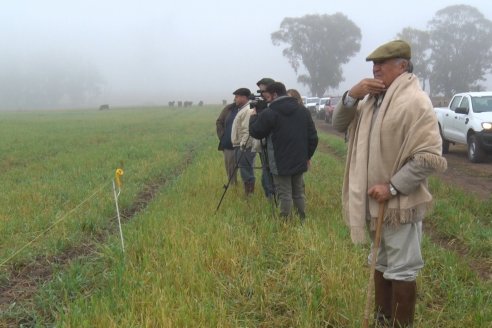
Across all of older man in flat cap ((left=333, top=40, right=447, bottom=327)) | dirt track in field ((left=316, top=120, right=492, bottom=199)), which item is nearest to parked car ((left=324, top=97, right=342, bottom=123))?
dirt track in field ((left=316, top=120, right=492, bottom=199))

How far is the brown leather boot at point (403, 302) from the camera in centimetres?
353

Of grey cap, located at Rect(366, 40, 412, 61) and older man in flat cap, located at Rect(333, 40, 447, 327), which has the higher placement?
grey cap, located at Rect(366, 40, 412, 61)

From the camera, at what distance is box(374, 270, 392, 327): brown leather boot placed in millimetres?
3840

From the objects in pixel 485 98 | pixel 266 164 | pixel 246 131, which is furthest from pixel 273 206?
pixel 485 98

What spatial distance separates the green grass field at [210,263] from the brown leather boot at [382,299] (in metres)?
0.18

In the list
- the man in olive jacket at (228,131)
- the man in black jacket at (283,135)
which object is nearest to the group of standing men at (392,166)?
the man in black jacket at (283,135)

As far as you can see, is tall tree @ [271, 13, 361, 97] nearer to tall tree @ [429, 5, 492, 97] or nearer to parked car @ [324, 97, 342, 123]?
tall tree @ [429, 5, 492, 97]

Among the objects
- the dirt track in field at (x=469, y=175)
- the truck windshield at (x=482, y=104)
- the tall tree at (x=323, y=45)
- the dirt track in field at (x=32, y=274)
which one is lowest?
the dirt track in field at (x=469, y=175)

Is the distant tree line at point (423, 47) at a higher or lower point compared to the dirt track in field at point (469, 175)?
higher

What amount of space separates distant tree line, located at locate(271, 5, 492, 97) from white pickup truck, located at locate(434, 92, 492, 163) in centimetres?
5420

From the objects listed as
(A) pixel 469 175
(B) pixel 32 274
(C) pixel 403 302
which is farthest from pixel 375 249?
(A) pixel 469 175

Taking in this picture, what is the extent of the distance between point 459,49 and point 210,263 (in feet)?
227

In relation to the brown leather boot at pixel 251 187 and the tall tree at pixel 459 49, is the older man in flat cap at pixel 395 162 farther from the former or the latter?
the tall tree at pixel 459 49

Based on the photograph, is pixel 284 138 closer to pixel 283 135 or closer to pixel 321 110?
pixel 283 135
